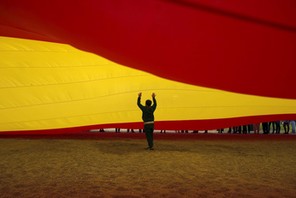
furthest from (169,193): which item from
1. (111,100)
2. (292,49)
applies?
(111,100)

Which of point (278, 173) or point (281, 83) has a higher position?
point (281, 83)

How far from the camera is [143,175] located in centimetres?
481

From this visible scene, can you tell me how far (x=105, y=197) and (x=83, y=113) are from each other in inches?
269

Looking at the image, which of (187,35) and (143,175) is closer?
(187,35)

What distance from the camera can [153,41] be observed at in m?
3.32

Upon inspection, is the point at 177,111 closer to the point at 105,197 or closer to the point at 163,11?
the point at 105,197

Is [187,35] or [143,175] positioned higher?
[187,35]

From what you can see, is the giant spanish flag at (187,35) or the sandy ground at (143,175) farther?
the sandy ground at (143,175)

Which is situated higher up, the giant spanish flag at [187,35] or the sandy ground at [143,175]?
the giant spanish flag at [187,35]

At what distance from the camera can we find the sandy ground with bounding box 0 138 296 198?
3.81 metres

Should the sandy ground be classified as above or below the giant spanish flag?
below

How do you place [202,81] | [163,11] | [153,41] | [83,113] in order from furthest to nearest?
[83,113]
[202,81]
[153,41]
[163,11]

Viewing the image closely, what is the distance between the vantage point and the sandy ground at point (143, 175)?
12.5 ft

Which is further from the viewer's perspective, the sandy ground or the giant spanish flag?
the sandy ground
